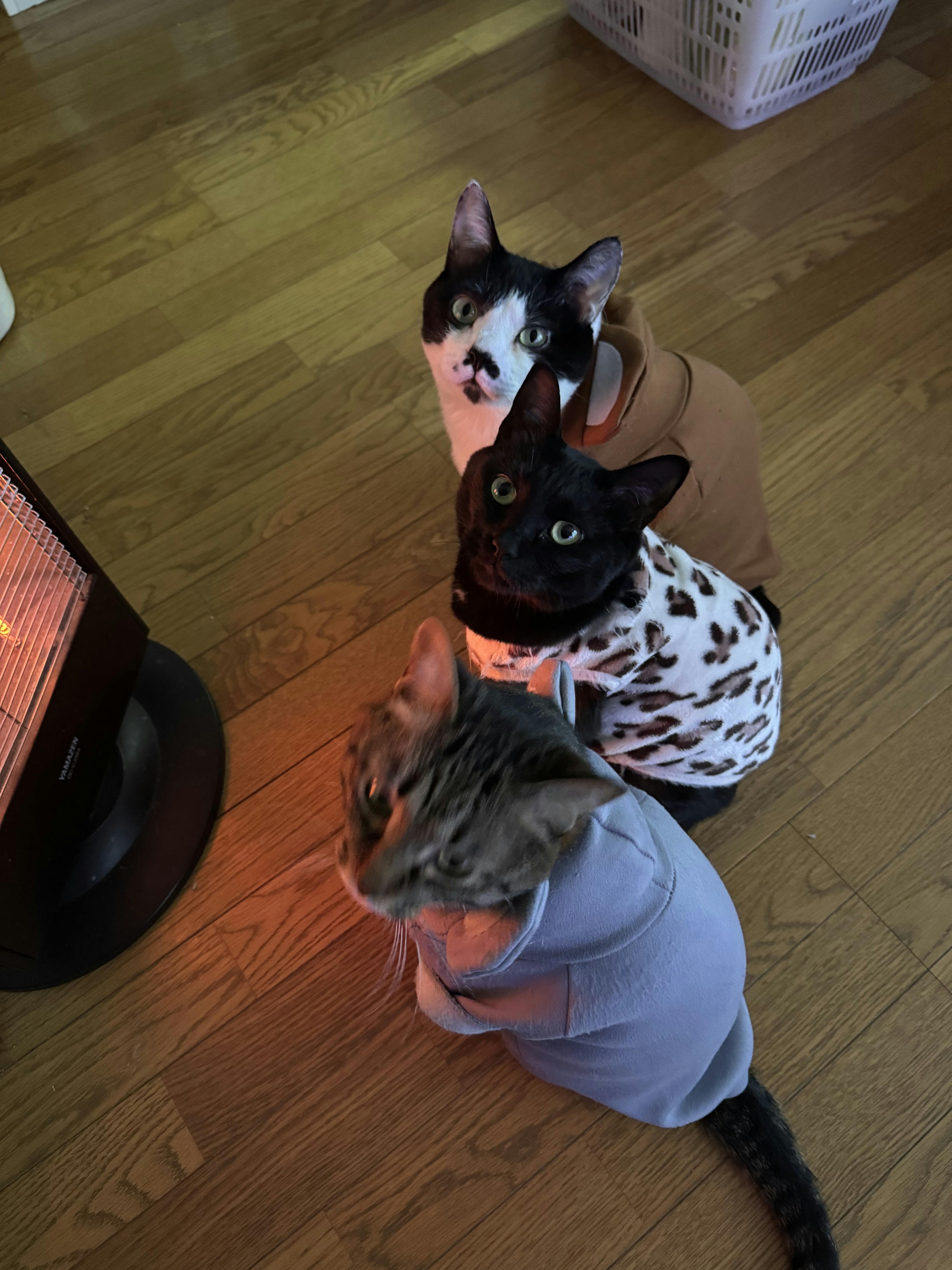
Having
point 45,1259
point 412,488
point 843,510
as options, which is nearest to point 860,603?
point 843,510

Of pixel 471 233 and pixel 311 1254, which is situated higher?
pixel 471 233

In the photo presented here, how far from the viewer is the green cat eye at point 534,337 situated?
1.12 meters

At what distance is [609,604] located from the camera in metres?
0.96

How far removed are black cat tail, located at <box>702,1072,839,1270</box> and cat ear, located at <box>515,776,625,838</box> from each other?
0.61 meters

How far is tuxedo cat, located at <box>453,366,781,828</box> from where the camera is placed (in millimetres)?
910

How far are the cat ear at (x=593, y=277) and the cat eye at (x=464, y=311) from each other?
14cm

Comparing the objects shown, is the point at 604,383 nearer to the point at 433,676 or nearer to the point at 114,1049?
the point at 433,676

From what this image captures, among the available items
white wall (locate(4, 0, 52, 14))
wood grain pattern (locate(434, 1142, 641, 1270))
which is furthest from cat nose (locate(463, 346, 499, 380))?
white wall (locate(4, 0, 52, 14))

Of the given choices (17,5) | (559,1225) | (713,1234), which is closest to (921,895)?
(713,1234)

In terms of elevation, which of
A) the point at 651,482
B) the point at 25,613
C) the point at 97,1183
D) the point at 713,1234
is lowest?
the point at 713,1234

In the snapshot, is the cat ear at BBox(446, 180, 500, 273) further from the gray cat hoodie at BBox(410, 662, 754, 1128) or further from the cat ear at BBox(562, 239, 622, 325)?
the gray cat hoodie at BBox(410, 662, 754, 1128)

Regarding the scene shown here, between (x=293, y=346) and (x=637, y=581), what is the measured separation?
1.14 m

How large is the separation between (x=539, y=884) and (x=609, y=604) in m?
0.37

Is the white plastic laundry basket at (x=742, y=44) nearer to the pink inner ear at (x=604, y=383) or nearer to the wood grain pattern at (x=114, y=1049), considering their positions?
the pink inner ear at (x=604, y=383)
